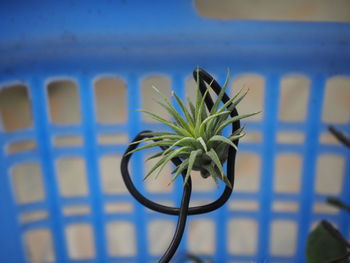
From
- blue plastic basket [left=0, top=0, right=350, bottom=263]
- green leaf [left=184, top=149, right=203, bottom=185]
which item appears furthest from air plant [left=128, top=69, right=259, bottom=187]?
blue plastic basket [left=0, top=0, right=350, bottom=263]

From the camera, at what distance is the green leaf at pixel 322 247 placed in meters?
0.55

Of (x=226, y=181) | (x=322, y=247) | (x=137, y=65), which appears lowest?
(x=322, y=247)

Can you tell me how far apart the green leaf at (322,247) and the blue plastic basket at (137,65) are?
0.37 feet

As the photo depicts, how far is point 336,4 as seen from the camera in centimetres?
66

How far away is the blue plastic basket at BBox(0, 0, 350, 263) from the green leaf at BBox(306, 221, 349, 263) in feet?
0.37

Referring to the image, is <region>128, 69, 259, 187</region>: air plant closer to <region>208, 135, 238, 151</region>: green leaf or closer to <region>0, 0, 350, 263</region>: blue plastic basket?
<region>208, 135, 238, 151</region>: green leaf

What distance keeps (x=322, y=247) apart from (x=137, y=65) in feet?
1.22

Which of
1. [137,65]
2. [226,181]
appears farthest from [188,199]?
[137,65]

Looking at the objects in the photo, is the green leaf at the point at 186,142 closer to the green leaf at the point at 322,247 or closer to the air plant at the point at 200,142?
the air plant at the point at 200,142

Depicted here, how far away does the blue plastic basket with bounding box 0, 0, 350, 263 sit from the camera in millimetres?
555

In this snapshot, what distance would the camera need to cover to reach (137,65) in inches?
23.0

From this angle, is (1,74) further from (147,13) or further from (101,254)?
(101,254)

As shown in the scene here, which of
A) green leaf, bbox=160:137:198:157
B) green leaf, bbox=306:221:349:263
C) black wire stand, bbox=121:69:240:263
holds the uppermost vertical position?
green leaf, bbox=160:137:198:157

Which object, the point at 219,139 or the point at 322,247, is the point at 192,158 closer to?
the point at 219,139
